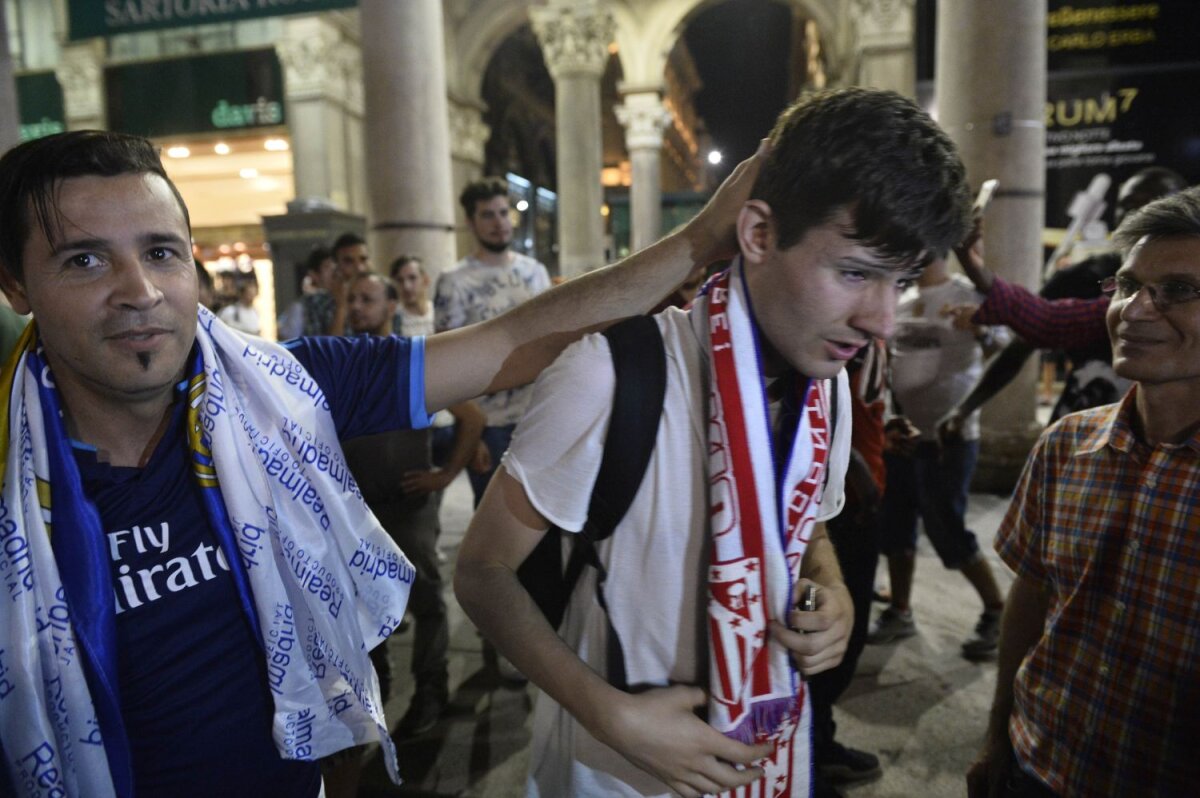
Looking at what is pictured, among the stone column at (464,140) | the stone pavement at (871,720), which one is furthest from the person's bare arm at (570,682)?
the stone column at (464,140)

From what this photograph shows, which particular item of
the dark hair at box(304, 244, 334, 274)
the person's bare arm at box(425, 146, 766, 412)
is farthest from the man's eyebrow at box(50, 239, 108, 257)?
the dark hair at box(304, 244, 334, 274)

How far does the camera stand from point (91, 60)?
1252 cm

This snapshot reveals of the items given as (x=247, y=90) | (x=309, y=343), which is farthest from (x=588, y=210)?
→ (x=309, y=343)

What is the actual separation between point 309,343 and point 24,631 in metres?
0.74

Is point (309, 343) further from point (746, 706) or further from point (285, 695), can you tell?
point (746, 706)

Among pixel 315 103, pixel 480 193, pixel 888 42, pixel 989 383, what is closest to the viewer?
pixel 989 383

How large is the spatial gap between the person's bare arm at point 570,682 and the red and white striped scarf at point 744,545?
61 mm

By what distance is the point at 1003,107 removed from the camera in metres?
5.63

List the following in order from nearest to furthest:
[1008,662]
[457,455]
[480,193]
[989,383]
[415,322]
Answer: [1008,662] < [457,455] < [989,383] < [480,193] < [415,322]

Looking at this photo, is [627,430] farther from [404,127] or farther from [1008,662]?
[404,127]

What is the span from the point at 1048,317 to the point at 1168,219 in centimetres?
186

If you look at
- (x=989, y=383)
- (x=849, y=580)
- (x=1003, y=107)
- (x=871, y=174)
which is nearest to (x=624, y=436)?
(x=871, y=174)

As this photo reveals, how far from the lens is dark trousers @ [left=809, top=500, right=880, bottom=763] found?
2855 mm

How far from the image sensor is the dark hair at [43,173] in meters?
1.23
